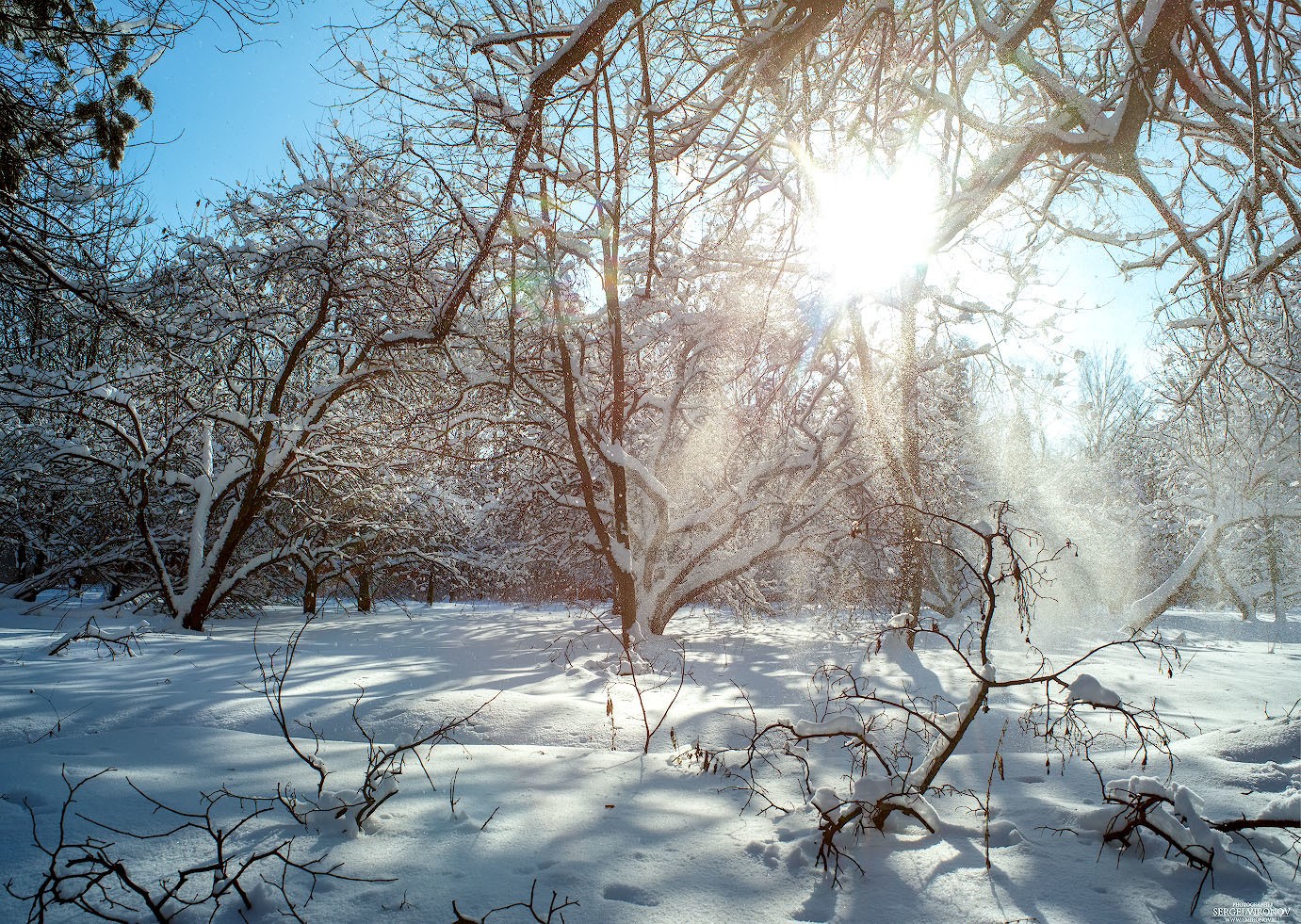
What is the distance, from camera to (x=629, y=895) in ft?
5.25

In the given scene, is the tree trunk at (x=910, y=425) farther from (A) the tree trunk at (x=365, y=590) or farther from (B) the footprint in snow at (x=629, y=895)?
(A) the tree trunk at (x=365, y=590)

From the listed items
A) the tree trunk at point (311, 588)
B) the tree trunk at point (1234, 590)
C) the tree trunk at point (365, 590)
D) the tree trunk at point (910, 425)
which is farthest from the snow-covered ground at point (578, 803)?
the tree trunk at point (1234, 590)

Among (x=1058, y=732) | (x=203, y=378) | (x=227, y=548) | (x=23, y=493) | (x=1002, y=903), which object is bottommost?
(x=1058, y=732)

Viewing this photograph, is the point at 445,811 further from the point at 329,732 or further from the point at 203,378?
the point at 203,378

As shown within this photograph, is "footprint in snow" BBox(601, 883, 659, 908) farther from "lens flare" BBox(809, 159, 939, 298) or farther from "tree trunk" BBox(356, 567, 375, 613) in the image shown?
"tree trunk" BBox(356, 567, 375, 613)

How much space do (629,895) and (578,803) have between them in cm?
62

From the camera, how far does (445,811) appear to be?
6.72ft

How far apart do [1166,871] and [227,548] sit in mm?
10041

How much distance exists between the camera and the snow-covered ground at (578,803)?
158 cm

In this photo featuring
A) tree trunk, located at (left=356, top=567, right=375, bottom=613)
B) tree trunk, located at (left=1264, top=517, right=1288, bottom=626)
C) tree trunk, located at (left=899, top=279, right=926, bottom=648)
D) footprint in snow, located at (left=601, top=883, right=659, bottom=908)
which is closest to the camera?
footprint in snow, located at (left=601, top=883, right=659, bottom=908)

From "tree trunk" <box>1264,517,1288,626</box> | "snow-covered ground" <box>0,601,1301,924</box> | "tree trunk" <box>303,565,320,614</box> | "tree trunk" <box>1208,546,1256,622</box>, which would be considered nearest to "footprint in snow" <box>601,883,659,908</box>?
"snow-covered ground" <box>0,601,1301,924</box>

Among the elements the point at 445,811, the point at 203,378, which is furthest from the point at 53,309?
the point at 445,811

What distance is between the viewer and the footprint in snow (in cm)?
157

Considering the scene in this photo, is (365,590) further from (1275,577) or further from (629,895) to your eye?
(1275,577)
